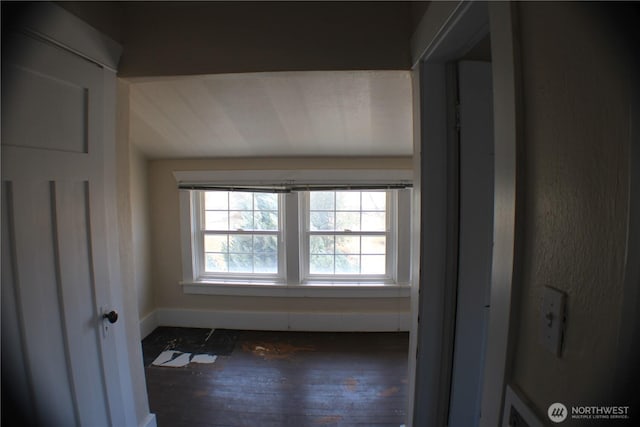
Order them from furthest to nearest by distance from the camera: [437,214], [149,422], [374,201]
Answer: [374,201] → [149,422] → [437,214]

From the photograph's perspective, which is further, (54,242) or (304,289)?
(304,289)

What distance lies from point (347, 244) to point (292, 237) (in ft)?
1.95

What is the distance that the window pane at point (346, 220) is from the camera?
280cm

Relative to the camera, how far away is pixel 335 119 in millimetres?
1940

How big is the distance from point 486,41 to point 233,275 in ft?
9.11

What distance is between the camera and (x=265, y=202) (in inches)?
110

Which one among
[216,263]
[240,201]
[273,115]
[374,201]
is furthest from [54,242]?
[374,201]

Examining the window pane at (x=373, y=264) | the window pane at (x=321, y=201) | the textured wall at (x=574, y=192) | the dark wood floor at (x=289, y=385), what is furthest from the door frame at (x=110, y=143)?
the window pane at (x=373, y=264)

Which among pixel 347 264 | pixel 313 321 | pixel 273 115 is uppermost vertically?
pixel 273 115

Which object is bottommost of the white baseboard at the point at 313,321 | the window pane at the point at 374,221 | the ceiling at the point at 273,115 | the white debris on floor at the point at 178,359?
the white debris on floor at the point at 178,359

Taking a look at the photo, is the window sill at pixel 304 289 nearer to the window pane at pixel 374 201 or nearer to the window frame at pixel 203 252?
the window frame at pixel 203 252

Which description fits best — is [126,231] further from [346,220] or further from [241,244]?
[346,220]

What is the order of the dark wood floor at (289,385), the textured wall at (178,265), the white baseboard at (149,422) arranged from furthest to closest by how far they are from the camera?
the textured wall at (178,265) < the dark wood floor at (289,385) < the white baseboard at (149,422)

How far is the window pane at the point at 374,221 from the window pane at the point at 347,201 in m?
0.13
